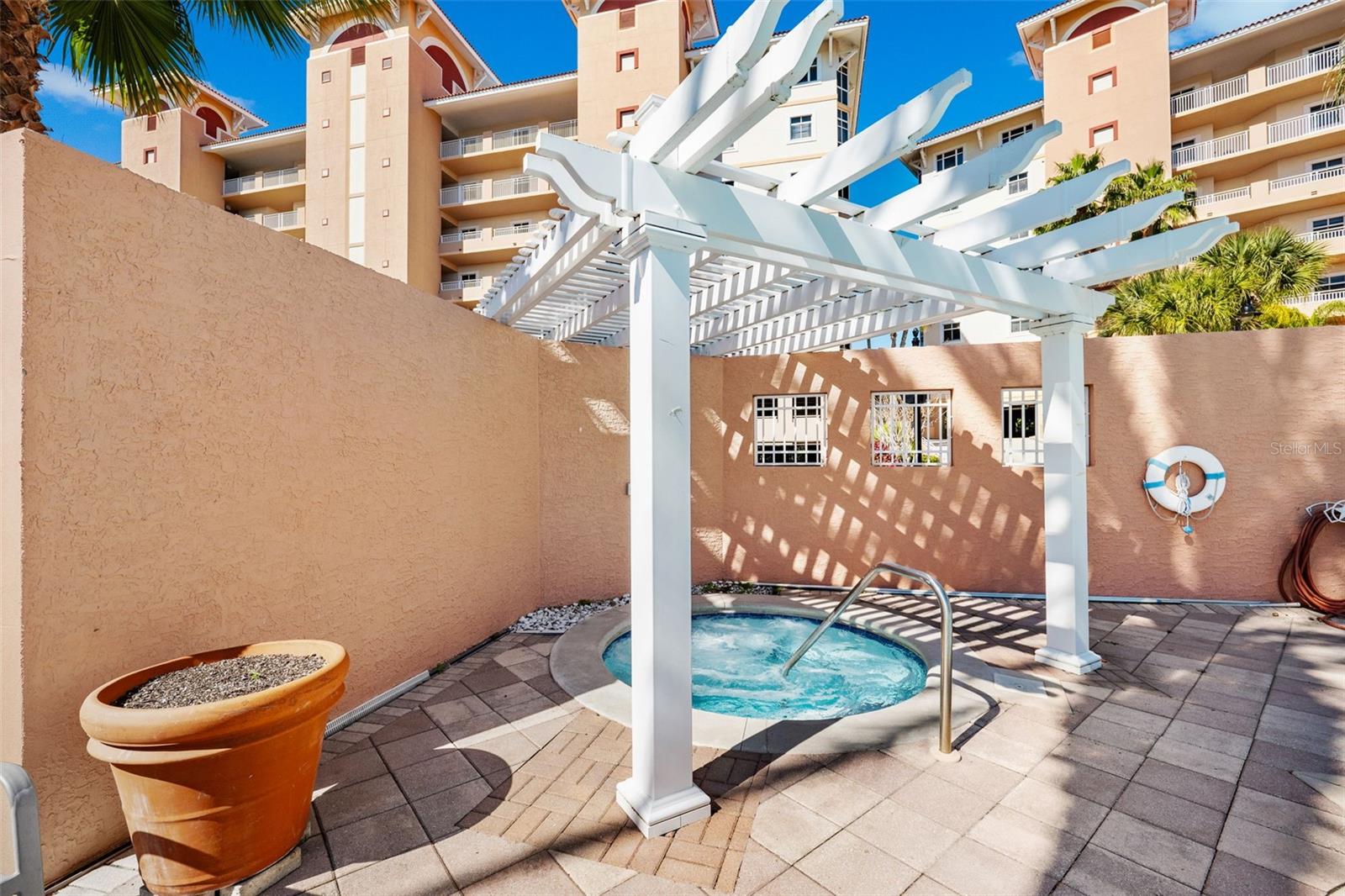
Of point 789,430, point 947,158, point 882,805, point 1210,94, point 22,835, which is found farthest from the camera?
point 947,158

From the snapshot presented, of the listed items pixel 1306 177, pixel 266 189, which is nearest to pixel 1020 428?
pixel 1306 177

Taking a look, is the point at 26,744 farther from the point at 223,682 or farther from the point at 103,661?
the point at 223,682

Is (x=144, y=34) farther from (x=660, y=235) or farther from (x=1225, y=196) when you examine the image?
(x=1225, y=196)

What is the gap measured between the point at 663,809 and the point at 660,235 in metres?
2.79

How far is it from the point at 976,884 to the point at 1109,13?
31168mm

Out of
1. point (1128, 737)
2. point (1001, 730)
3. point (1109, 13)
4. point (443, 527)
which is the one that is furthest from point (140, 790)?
point (1109, 13)

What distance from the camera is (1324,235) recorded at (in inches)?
776

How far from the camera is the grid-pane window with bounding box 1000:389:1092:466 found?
7.33m

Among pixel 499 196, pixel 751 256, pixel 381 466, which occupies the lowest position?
pixel 381 466

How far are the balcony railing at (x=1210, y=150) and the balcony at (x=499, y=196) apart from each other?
23268mm

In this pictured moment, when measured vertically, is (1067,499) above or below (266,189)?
below

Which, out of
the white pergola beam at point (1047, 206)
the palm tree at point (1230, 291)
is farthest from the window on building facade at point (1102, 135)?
the white pergola beam at point (1047, 206)

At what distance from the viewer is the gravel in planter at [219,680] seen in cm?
238

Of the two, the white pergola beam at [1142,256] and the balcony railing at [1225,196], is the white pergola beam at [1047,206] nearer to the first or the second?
the white pergola beam at [1142,256]
